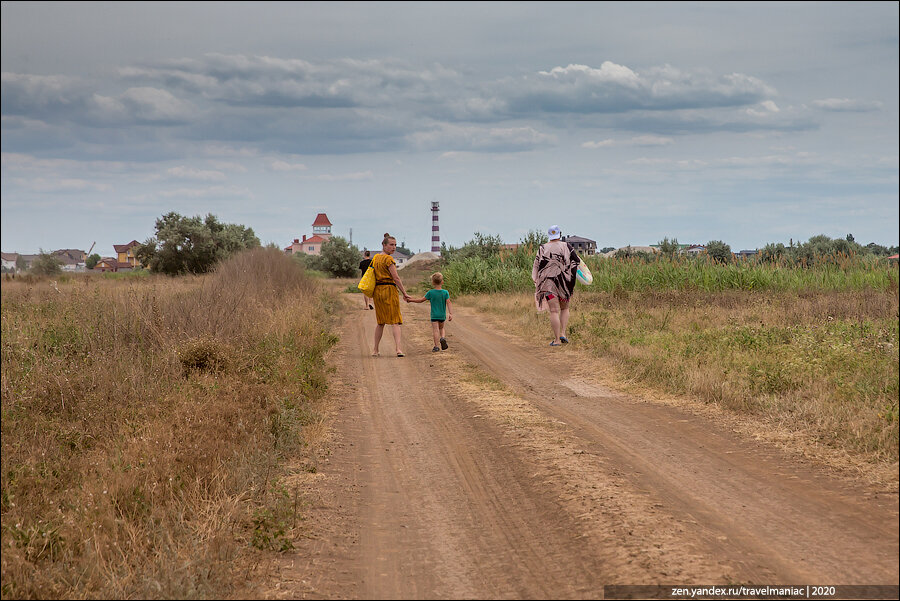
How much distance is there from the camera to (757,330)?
12.8 metres

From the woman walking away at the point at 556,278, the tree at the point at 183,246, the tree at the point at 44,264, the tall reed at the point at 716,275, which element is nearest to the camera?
the tree at the point at 44,264

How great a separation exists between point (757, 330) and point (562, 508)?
27.7 feet

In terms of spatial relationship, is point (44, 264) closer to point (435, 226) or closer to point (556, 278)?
point (556, 278)

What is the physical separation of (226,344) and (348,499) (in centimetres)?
547

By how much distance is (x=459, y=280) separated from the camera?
29922mm

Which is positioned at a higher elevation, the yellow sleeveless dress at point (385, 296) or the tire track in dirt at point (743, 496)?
the yellow sleeveless dress at point (385, 296)

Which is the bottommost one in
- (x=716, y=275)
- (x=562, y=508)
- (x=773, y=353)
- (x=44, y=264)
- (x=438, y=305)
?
(x=562, y=508)

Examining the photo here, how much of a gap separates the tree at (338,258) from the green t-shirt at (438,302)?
194ft

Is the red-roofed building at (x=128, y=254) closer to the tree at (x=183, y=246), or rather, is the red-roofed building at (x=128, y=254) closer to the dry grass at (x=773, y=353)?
the tree at (x=183, y=246)

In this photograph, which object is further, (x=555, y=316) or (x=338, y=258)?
(x=338, y=258)

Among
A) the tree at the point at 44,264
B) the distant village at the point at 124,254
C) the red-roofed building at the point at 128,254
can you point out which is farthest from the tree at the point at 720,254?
the red-roofed building at the point at 128,254

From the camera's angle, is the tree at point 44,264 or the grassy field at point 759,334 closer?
the grassy field at point 759,334

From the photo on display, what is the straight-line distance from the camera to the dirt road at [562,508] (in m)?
4.56

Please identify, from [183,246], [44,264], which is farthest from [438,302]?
[183,246]
